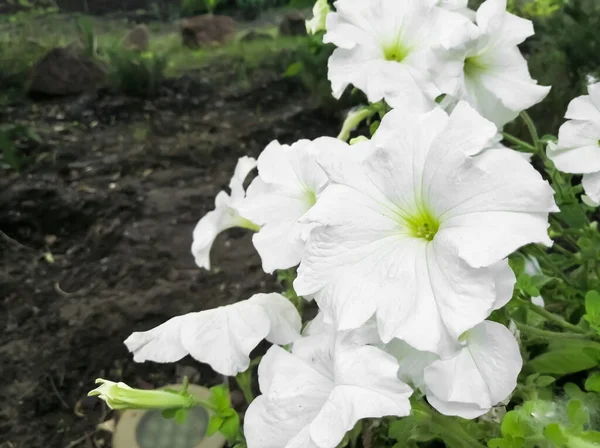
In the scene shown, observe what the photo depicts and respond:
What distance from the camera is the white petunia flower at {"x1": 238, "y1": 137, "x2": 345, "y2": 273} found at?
468 millimetres

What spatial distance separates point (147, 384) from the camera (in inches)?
44.0

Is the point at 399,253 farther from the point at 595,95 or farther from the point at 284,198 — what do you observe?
the point at 595,95

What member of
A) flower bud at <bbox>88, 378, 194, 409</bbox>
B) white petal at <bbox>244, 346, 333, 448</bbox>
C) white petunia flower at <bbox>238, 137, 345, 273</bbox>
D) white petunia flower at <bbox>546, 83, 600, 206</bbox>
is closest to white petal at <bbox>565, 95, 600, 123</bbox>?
white petunia flower at <bbox>546, 83, 600, 206</bbox>

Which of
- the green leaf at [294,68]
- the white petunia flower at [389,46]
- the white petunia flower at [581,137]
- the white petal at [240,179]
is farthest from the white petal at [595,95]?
the green leaf at [294,68]

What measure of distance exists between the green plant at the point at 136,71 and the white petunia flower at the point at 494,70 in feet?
5.65

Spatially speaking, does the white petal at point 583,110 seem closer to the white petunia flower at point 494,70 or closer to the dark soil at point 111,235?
the white petunia flower at point 494,70

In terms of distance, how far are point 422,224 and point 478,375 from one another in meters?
0.11

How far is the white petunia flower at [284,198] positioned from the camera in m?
0.47

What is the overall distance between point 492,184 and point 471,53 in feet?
0.69

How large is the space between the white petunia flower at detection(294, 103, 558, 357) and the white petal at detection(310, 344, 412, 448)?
1.3 inches

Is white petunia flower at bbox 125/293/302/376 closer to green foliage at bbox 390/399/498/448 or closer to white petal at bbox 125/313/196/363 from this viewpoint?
white petal at bbox 125/313/196/363

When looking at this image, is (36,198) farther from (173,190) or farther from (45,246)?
(173,190)

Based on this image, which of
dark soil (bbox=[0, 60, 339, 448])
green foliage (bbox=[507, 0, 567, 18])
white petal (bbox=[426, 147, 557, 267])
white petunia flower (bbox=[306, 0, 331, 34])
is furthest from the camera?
green foliage (bbox=[507, 0, 567, 18])

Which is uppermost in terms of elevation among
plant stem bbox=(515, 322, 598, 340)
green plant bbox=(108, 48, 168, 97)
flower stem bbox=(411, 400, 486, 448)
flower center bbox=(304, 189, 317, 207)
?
flower center bbox=(304, 189, 317, 207)
